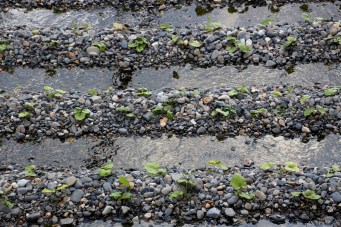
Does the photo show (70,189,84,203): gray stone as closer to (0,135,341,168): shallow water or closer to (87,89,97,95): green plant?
(0,135,341,168): shallow water

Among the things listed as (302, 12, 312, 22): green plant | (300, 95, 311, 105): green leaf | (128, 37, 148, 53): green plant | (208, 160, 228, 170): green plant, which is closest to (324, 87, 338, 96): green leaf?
(300, 95, 311, 105): green leaf

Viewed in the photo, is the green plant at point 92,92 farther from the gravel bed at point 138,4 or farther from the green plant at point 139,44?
the gravel bed at point 138,4

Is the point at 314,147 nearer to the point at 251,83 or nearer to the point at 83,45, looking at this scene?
the point at 251,83

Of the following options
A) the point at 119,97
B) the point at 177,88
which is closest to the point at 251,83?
the point at 177,88

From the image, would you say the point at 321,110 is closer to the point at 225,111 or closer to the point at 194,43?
the point at 225,111

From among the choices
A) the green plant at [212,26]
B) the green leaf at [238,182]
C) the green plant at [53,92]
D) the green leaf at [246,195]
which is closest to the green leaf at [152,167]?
the green leaf at [238,182]
